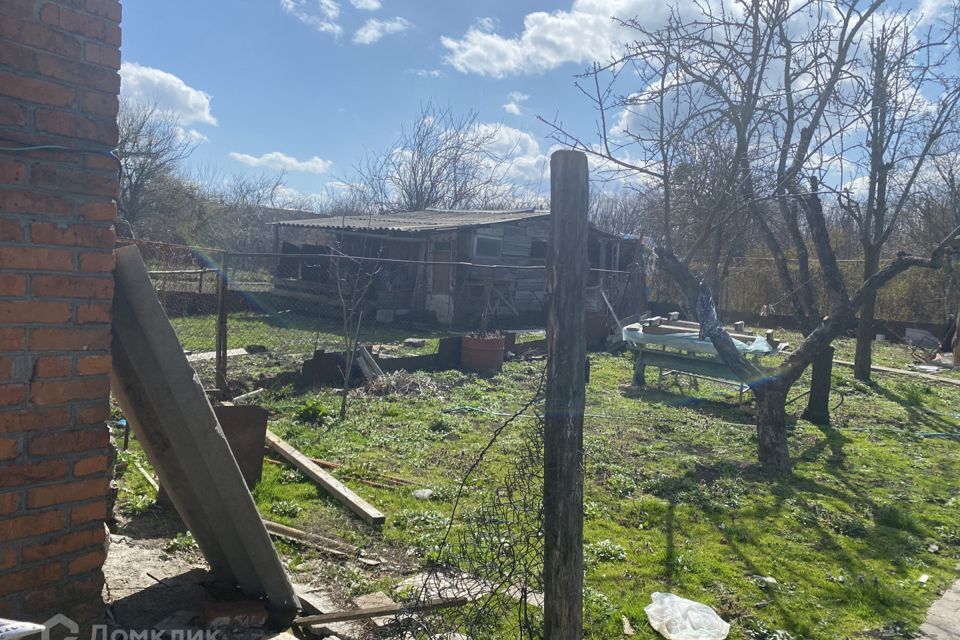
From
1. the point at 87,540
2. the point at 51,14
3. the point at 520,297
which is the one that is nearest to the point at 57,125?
the point at 51,14

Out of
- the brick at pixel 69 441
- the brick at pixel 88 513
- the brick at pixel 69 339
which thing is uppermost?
the brick at pixel 69 339

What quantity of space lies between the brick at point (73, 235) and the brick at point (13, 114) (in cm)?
37

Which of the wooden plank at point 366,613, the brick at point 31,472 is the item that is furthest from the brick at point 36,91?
the wooden plank at point 366,613

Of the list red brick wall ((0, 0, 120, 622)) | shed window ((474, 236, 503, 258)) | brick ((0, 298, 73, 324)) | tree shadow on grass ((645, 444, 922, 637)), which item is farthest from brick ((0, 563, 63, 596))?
shed window ((474, 236, 503, 258))

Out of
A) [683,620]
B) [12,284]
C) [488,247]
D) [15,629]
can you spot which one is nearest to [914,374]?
[488,247]

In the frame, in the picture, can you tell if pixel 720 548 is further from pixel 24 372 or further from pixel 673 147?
pixel 24 372

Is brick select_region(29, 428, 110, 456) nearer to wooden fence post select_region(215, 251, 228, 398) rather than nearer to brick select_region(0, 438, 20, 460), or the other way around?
brick select_region(0, 438, 20, 460)

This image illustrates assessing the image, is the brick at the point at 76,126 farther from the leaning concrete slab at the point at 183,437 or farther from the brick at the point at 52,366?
the brick at the point at 52,366

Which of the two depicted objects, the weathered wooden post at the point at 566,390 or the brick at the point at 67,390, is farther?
the weathered wooden post at the point at 566,390

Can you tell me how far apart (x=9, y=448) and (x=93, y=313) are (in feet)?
1.87

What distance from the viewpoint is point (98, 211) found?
2580 mm

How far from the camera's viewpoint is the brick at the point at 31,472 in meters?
2.39

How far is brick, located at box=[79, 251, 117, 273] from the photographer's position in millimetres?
2547

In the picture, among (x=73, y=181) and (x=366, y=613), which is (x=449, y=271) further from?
(x=73, y=181)
